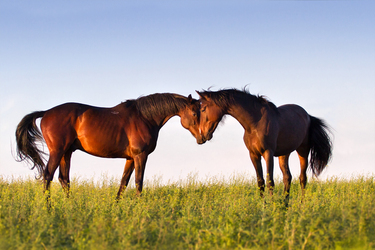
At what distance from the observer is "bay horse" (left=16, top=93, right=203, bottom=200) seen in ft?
26.6

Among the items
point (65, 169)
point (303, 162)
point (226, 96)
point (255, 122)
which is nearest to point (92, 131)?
point (65, 169)

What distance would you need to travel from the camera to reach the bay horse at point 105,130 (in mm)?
8094

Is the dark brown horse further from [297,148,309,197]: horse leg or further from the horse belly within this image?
the horse belly

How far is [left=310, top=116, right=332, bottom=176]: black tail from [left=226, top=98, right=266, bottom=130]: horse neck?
313cm

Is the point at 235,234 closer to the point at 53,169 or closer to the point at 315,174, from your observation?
the point at 53,169

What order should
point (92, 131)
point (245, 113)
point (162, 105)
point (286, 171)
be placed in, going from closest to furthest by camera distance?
1. point (245, 113)
2. point (92, 131)
3. point (162, 105)
4. point (286, 171)

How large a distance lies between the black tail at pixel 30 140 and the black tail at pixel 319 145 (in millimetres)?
7808

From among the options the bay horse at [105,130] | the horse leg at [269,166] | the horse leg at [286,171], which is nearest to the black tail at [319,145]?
the horse leg at [286,171]

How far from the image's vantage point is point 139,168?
803cm

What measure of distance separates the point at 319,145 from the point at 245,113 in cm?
367

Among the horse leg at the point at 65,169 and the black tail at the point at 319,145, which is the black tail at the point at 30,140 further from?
the black tail at the point at 319,145

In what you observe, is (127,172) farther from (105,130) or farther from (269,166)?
(269,166)

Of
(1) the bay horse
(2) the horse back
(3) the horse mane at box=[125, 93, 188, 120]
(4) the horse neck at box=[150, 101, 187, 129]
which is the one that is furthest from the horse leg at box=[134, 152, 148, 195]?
(3) the horse mane at box=[125, 93, 188, 120]

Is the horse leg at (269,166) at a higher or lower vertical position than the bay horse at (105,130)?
lower
